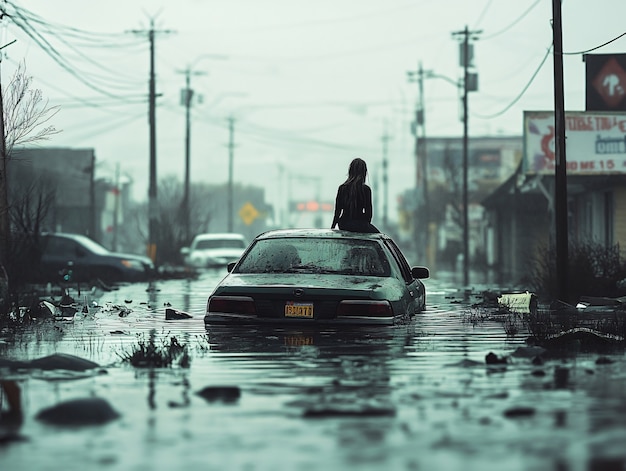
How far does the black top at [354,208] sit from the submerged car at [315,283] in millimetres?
867

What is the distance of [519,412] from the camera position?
8602 millimetres

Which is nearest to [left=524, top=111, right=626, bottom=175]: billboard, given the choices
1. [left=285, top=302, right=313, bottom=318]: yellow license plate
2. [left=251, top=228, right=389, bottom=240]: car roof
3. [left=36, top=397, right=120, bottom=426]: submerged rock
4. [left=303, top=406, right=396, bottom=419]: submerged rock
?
[left=251, top=228, right=389, bottom=240]: car roof

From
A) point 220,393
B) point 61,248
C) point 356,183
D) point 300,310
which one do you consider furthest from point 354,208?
point 61,248

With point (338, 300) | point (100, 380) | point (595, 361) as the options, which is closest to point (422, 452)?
point (100, 380)

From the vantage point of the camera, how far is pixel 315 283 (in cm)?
1425

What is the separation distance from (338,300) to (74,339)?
121 inches

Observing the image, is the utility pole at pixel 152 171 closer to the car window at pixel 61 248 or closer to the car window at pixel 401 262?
the car window at pixel 61 248

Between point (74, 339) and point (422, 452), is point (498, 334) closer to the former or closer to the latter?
point (74, 339)

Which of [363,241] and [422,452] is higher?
[363,241]

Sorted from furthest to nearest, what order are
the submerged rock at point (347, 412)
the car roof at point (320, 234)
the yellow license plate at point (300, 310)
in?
the car roof at point (320, 234)
the yellow license plate at point (300, 310)
the submerged rock at point (347, 412)

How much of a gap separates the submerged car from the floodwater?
9.5 inches

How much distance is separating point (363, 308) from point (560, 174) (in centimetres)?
1081

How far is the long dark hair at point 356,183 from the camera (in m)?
16.9

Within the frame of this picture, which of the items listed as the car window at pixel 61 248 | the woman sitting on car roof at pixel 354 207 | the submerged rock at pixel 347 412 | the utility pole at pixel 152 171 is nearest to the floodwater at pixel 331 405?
the submerged rock at pixel 347 412
